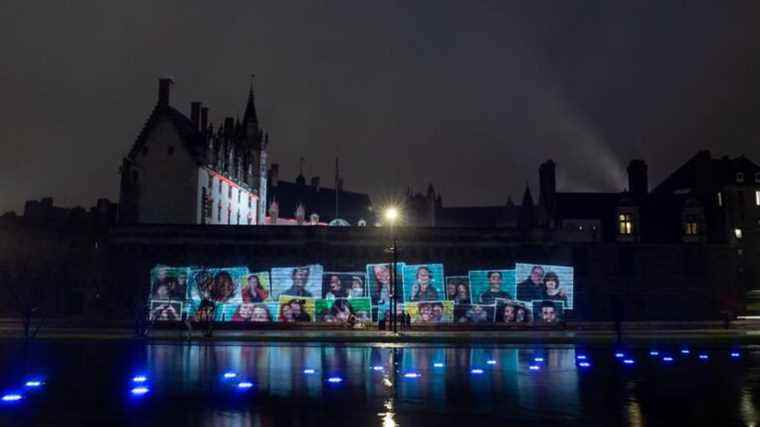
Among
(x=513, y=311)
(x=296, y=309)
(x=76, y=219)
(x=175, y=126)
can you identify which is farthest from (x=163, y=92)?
(x=513, y=311)

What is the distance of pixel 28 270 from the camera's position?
55.0m

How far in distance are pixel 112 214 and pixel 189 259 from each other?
15.8m

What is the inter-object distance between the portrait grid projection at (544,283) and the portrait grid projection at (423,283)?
609 cm

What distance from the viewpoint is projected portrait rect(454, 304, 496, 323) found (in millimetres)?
52656

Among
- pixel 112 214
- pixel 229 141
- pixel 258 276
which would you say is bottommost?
pixel 258 276

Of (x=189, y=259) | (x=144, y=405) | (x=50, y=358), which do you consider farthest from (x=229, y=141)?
(x=144, y=405)

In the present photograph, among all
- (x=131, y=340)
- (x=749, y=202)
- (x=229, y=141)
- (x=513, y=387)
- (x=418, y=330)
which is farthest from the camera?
(x=749, y=202)

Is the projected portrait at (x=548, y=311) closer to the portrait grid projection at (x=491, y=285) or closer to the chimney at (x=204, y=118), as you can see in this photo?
the portrait grid projection at (x=491, y=285)

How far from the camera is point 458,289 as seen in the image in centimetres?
5381

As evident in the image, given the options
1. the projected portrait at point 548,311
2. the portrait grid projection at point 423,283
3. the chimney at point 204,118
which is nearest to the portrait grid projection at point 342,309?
the portrait grid projection at point 423,283

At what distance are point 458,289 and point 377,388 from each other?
34844 millimetres

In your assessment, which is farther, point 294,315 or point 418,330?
point 294,315

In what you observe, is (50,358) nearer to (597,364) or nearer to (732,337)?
(597,364)

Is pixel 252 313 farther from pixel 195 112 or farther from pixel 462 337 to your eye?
pixel 195 112
